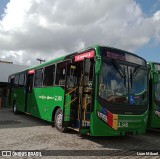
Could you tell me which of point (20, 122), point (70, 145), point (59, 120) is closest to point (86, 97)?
point (70, 145)

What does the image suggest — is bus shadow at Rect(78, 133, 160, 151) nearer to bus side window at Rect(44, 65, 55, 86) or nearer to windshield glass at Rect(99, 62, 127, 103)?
windshield glass at Rect(99, 62, 127, 103)

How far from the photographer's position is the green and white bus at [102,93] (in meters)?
8.88

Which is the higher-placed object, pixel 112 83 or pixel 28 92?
pixel 112 83

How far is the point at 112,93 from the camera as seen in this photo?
9062 millimetres

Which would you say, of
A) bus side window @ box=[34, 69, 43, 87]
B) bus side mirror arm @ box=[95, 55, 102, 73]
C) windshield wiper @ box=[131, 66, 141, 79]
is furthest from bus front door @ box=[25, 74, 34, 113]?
bus side mirror arm @ box=[95, 55, 102, 73]

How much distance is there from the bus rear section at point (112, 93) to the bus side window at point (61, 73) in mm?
1335

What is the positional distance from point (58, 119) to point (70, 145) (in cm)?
270

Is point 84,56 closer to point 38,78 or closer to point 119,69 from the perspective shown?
point 119,69

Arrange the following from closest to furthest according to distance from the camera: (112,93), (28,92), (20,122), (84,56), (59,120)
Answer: (112,93) < (84,56) < (59,120) < (20,122) < (28,92)

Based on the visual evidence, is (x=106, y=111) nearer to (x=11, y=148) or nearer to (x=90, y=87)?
(x=90, y=87)

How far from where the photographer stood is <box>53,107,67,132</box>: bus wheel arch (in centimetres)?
1104

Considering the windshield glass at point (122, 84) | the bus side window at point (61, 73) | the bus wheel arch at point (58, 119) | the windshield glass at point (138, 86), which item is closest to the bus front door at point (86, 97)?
the windshield glass at point (122, 84)

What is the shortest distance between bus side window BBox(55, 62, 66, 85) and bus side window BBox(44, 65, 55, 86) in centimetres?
58

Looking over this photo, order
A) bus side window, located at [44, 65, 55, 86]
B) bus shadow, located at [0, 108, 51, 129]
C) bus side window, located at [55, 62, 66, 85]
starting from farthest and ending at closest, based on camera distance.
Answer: bus shadow, located at [0, 108, 51, 129] < bus side window, located at [44, 65, 55, 86] < bus side window, located at [55, 62, 66, 85]
